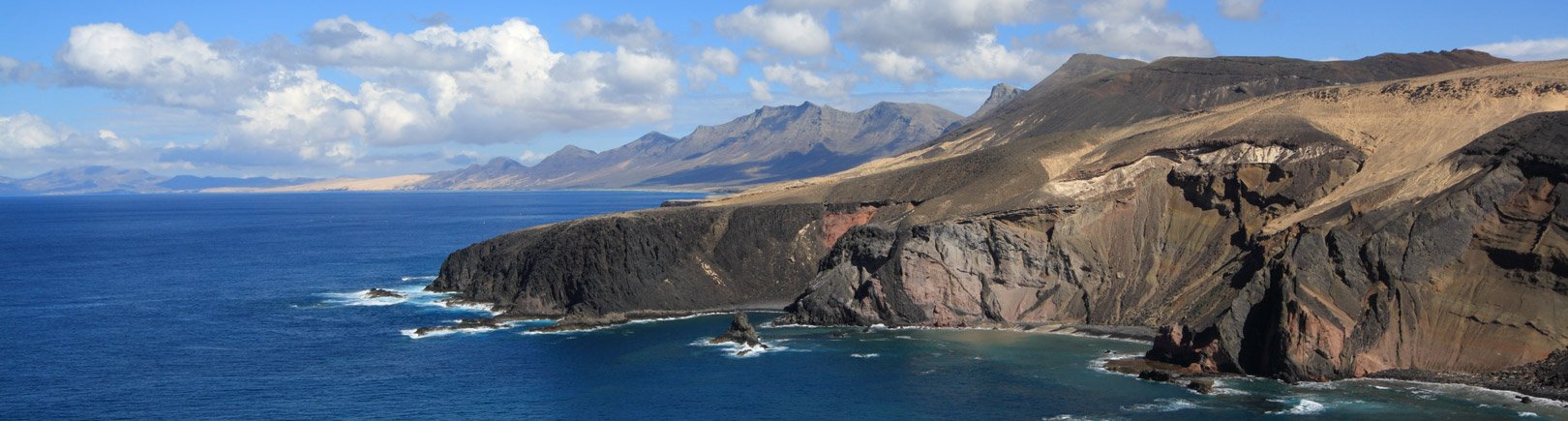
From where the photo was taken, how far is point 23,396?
7231 centimetres

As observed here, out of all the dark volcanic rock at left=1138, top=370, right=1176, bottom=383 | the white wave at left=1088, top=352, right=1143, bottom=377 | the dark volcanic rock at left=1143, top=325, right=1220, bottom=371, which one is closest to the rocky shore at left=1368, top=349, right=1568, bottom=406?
the dark volcanic rock at left=1143, top=325, right=1220, bottom=371

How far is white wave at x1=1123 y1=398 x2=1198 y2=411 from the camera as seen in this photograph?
218 ft

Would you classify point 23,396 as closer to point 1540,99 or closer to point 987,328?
point 987,328

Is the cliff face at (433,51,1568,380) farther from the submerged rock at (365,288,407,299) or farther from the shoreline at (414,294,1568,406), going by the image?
the submerged rock at (365,288,407,299)

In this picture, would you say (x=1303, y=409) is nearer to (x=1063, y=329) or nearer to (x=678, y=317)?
(x=1063, y=329)

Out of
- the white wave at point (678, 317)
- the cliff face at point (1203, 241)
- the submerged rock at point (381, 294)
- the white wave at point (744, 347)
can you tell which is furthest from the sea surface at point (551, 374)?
the cliff face at point (1203, 241)

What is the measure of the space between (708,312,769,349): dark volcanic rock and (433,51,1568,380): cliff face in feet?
33.6

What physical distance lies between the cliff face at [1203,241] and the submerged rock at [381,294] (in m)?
6.33

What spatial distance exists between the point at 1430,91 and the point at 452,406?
7629 centimetres

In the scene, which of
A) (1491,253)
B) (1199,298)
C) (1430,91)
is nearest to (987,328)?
(1199,298)

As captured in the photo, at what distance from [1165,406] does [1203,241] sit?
32.6m

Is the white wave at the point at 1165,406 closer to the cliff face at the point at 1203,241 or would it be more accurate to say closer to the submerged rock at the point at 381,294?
the cliff face at the point at 1203,241

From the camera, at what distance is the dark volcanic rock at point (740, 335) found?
291 ft

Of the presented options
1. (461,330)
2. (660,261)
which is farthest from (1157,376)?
(461,330)
